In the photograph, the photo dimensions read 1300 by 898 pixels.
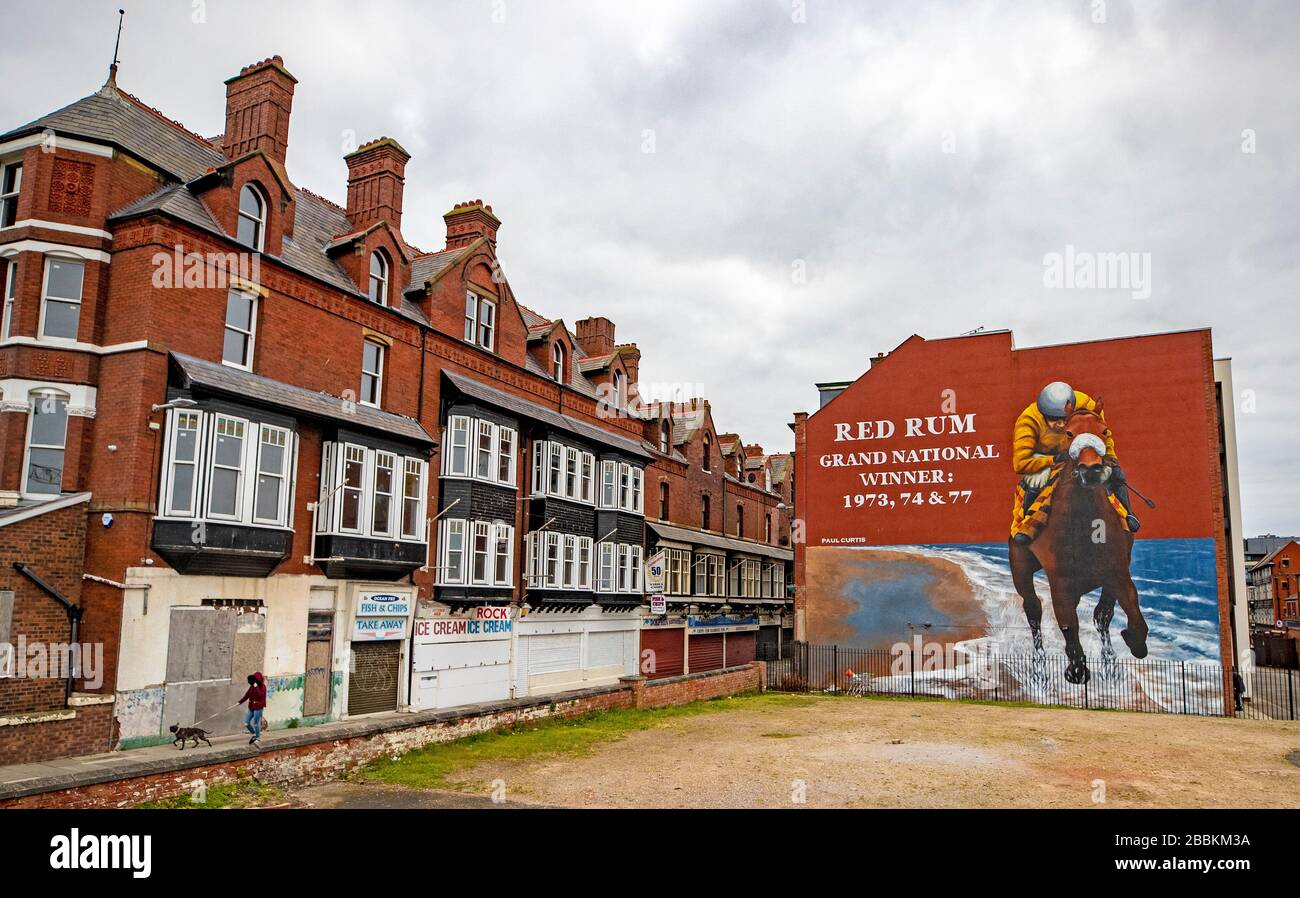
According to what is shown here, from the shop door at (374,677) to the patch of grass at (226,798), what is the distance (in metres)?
5.49

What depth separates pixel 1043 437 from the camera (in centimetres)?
3447

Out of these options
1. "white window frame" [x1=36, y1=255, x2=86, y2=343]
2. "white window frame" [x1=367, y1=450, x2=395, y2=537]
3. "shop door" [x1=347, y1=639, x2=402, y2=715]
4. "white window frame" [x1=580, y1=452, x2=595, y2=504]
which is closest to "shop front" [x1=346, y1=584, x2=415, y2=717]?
"shop door" [x1=347, y1=639, x2=402, y2=715]

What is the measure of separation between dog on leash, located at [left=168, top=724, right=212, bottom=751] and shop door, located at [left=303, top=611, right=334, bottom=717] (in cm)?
325

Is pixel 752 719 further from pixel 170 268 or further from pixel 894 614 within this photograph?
pixel 170 268

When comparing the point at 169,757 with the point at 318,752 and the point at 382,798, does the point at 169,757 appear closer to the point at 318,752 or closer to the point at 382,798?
the point at 318,752

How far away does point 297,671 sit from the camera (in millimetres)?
20031

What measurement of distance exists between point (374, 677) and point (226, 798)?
727 centimetres

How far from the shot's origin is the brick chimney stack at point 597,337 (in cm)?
3978

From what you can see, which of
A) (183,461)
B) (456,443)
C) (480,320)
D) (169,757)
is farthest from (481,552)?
(169,757)

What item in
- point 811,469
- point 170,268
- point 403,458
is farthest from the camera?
point 811,469

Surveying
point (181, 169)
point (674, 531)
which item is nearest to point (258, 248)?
point (181, 169)

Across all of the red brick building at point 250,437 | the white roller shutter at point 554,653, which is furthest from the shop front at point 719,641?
the red brick building at point 250,437

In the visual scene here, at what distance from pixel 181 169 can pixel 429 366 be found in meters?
7.80

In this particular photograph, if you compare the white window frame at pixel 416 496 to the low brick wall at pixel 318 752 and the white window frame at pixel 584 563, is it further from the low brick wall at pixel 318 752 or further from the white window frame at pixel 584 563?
the white window frame at pixel 584 563
